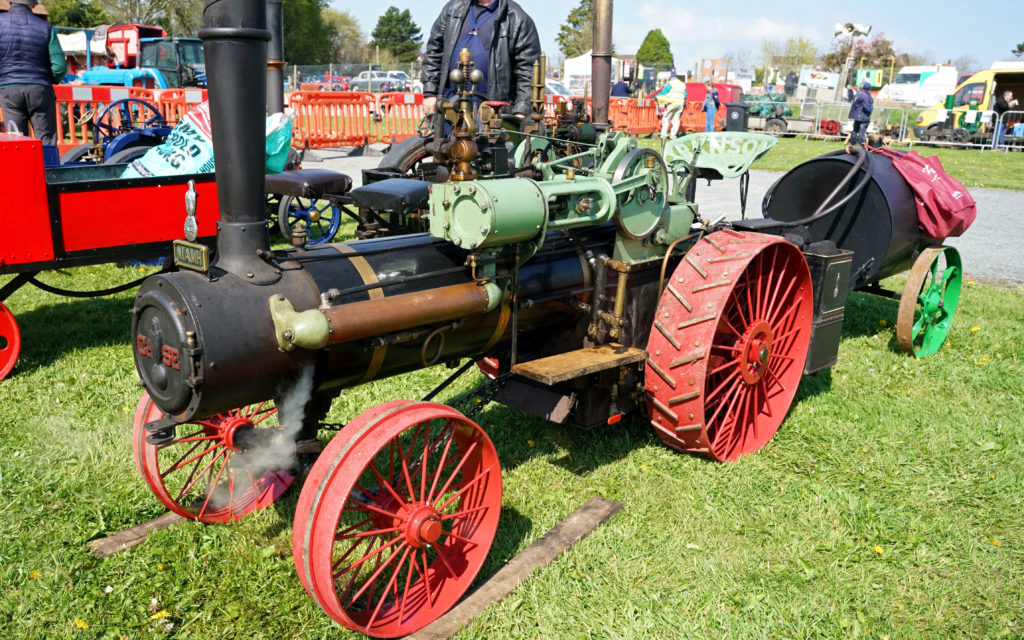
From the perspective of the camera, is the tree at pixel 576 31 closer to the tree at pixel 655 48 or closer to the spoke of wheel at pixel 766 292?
the tree at pixel 655 48

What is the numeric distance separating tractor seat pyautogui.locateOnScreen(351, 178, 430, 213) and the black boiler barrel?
2754 millimetres

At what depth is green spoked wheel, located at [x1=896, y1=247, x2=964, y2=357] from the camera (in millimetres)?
4922

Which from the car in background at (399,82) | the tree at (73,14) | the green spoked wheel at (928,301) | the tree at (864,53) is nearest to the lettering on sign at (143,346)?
the green spoked wheel at (928,301)

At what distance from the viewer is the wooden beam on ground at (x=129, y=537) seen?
2.98 m

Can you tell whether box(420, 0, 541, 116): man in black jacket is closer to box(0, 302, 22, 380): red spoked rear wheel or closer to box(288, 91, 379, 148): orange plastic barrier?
box(0, 302, 22, 380): red spoked rear wheel

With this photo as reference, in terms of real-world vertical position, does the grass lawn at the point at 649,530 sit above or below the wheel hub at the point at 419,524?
below

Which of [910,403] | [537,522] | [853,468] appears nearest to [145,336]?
Result: [537,522]

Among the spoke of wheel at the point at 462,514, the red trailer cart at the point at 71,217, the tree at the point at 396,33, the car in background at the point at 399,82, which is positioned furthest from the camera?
the tree at the point at 396,33

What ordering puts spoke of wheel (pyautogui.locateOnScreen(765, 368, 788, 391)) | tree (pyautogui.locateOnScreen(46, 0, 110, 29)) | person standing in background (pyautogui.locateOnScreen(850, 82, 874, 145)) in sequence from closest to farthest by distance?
spoke of wheel (pyautogui.locateOnScreen(765, 368, 788, 391))
person standing in background (pyautogui.locateOnScreen(850, 82, 874, 145))
tree (pyautogui.locateOnScreen(46, 0, 110, 29))

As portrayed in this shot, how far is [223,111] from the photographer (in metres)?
2.37

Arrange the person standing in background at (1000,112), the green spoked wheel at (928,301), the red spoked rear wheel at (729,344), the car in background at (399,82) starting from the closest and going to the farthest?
1. the red spoked rear wheel at (729,344)
2. the green spoked wheel at (928,301)
3. the person standing in background at (1000,112)
4. the car in background at (399,82)

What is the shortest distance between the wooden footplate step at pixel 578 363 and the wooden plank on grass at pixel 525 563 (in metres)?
0.58

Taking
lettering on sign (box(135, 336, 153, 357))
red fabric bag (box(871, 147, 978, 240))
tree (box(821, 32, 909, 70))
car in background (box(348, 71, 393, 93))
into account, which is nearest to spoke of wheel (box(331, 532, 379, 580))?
lettering on sign (box(135, 336, 153, 357))

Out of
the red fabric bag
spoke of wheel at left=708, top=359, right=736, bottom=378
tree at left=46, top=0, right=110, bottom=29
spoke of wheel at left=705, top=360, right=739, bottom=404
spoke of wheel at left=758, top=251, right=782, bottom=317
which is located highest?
tree at left=46, top=0, right=110, bottom=29
